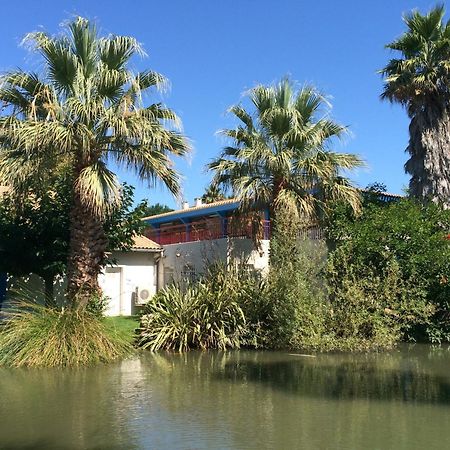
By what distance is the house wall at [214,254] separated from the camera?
769 inches

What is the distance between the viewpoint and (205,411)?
8.32m

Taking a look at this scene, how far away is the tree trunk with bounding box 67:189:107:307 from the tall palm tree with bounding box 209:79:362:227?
5054mm

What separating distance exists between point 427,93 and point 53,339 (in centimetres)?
1610

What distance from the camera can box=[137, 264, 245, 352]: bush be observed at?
15.3m

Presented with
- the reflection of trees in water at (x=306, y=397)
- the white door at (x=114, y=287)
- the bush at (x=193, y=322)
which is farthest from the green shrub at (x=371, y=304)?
the white door at (x=114, y=287)

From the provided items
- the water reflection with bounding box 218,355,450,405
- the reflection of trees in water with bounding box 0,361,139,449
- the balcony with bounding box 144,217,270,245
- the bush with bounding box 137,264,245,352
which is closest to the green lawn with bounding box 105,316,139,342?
the bush with bounding box 137,264,245,352

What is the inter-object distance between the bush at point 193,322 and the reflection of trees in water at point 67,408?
288 cm

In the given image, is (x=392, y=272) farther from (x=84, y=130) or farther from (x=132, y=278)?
(x=132, y=278)

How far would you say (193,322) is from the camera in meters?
15.6

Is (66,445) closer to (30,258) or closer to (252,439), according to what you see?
(252,439)

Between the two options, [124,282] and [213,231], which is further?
[124,282]

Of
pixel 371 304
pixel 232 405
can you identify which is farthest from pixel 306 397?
pixel 371 304

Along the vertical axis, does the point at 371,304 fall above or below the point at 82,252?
below

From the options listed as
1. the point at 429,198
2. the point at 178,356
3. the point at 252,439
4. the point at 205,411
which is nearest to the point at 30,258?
the point at 178,356
